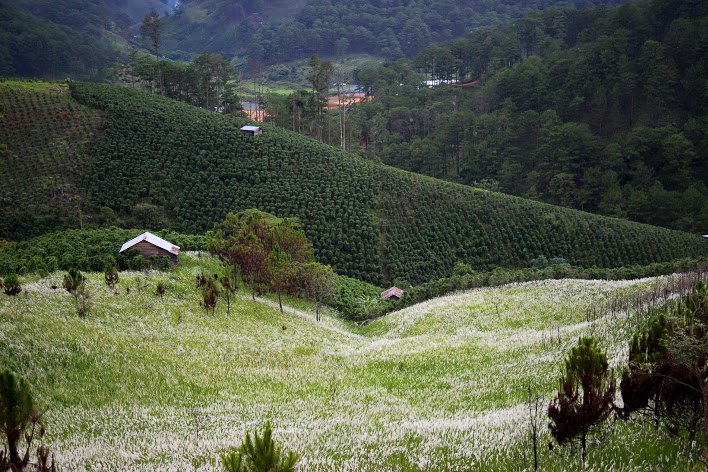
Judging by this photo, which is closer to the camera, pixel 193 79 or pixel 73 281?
pixel 73 281

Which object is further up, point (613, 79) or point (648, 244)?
point (613, 79)

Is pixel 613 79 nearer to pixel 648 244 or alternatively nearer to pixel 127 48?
pixel 648 244

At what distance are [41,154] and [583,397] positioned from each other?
64000mm

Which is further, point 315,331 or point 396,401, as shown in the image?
point 315,331

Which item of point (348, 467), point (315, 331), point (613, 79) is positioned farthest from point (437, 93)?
point (348, 467)

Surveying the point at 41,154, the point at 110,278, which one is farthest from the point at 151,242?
the point at 41,154

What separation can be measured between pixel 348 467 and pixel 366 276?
135ft

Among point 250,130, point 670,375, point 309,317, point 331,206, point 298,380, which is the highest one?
point 670,375

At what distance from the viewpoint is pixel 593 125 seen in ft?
279

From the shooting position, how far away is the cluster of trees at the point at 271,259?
36.4m

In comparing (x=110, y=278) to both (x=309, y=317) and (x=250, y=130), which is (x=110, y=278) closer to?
(x=309, y=317)

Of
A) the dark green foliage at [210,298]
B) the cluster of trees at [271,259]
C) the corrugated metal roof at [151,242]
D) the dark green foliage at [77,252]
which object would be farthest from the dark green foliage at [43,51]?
the dark green foliage at [210,298]

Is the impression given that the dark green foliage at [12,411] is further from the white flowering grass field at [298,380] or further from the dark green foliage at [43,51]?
the dark green foliage at [43,51]

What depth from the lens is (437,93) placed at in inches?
4626
